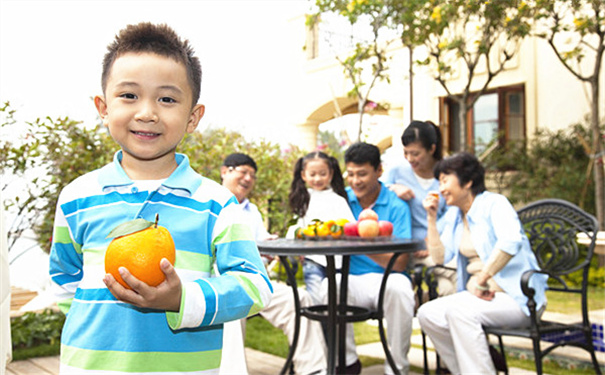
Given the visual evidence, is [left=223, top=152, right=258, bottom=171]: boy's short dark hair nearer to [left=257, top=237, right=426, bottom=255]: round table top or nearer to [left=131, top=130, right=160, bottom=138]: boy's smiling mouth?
[left=257, top=237, right=426, bottom=255]: round table top

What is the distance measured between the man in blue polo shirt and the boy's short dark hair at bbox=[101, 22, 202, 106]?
2.81 meters

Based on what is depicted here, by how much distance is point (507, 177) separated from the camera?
10.7 metres

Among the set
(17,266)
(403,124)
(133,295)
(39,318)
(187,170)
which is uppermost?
(403,124)

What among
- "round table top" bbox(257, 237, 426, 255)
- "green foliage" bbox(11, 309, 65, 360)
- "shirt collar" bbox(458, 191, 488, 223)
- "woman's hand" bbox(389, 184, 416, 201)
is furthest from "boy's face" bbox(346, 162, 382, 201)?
"green foliage" bbox(11, 309, 65, 360)

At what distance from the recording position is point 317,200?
178 inches

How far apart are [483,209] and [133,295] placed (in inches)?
117

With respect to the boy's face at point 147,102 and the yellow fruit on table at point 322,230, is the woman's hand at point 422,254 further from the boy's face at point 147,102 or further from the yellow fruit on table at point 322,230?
the boy's face at point 147,102

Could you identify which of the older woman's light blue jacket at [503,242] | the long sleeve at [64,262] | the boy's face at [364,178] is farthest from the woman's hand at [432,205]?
the long sleeve at [64,262]

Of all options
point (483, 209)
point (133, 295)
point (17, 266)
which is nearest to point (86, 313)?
point (133, 295)

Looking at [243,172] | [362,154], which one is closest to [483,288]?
[362,154]

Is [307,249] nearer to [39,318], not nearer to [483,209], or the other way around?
[483,209]

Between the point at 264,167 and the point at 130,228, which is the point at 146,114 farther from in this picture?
the point at 264,167

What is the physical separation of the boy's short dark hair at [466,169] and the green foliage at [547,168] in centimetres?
591

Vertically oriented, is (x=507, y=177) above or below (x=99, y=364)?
above
